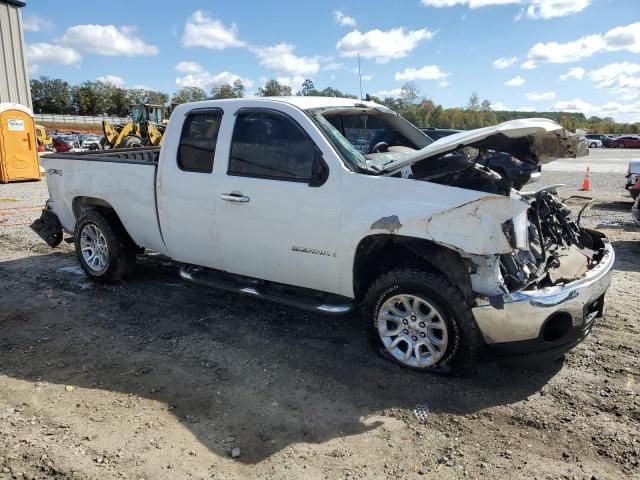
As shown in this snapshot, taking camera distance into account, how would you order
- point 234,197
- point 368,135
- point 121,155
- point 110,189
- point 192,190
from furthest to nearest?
1. point 121,155
2. point 110,189
3. point 368,135
4. point 192,190
5. point 234,197

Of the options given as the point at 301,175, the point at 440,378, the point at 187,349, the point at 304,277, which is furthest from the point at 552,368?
the point at 187,349

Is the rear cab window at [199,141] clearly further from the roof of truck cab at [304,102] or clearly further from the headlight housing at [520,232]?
the headlight housing at [520,232]

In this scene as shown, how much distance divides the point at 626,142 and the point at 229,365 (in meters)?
55.8

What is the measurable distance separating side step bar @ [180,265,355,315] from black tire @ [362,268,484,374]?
1.21ft

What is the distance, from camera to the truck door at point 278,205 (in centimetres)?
398

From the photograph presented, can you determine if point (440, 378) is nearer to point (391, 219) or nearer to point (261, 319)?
point (391, 219)

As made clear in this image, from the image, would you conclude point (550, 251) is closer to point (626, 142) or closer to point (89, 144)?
point (89, 144)

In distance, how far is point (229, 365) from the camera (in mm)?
4012

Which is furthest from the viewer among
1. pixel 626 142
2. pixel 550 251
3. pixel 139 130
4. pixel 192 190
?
pixel 626 142

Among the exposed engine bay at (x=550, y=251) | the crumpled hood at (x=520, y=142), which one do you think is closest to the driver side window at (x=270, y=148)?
the crumpled hood at (x=520, y=142)

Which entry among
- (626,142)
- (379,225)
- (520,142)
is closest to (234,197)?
(379,225)

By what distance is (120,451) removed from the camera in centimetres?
299

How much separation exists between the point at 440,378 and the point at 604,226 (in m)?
6.90

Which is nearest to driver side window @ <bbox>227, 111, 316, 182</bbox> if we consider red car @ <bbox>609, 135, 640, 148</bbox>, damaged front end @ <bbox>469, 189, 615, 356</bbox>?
damaged front end @ <bbox>469, 189, 615, 356</bbox>
